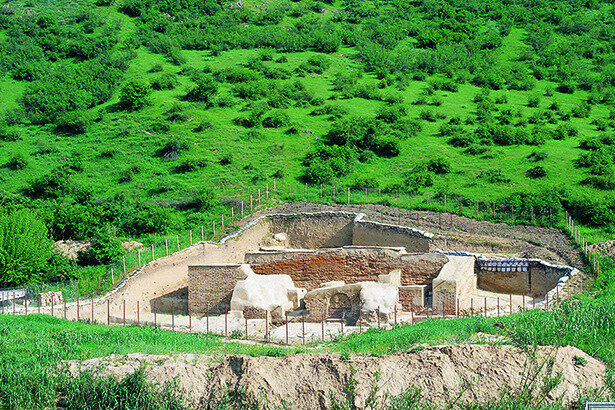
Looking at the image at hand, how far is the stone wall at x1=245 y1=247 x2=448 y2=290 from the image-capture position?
3553cm

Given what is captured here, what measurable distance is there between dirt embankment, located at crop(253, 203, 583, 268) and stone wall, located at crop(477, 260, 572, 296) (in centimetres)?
139

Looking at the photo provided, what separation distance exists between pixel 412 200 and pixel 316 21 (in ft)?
164

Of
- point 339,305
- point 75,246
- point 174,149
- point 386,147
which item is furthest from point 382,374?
point 174,149

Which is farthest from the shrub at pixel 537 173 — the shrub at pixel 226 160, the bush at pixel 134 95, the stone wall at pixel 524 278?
the bush at pixel 134 95

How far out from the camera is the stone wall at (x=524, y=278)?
115 feet

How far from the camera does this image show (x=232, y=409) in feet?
67.9

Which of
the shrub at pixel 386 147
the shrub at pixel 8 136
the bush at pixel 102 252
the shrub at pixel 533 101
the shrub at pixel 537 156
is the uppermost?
the shrub at pixel 533 101

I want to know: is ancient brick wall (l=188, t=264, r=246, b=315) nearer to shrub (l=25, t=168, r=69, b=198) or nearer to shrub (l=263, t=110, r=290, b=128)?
shrub (l=25, t=168, r=69, b=198)

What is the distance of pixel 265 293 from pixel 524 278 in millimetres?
11600

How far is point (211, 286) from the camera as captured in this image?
35.6m

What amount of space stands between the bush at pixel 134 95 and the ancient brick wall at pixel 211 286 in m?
35.2

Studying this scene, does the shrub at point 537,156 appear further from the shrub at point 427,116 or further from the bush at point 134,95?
the bush at point 134,95

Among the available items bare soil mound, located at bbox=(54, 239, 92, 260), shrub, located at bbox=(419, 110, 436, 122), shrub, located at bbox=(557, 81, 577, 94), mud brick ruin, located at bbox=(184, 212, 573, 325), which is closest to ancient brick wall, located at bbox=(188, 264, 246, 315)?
mud brick ruin, located at bbox=(184, 212, 573, 325)

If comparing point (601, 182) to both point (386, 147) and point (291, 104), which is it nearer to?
point (386, 147)
